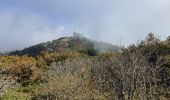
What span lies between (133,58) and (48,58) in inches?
1830

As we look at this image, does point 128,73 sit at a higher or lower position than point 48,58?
lower

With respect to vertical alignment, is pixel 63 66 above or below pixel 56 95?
above

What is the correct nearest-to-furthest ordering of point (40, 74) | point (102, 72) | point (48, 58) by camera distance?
point (102, 72)
point (40, 74)
point (48, 58)

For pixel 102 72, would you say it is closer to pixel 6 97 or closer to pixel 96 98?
pixel 96 98

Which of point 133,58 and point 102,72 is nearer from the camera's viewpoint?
point 133,58

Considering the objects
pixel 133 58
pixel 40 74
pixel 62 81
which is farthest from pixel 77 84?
pixel 40 74

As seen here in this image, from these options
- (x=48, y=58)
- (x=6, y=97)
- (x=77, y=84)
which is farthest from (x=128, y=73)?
(x=48, y=58)

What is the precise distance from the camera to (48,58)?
70.2 meters

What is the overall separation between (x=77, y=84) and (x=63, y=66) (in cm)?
1520

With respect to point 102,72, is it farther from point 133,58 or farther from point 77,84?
point 133,58

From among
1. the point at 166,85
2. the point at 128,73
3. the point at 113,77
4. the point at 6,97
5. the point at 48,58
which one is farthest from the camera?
the point at 48,58

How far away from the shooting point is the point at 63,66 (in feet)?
155

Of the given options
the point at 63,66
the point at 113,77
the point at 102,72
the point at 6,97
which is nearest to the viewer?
the point at 113,77

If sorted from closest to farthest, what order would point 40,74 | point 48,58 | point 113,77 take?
point 113,77, point 40,74, point 48,58
